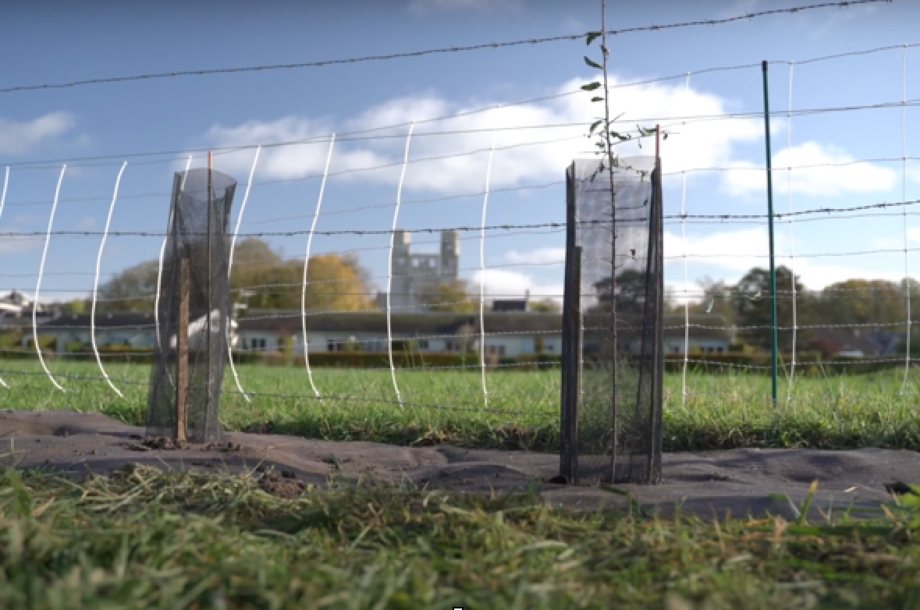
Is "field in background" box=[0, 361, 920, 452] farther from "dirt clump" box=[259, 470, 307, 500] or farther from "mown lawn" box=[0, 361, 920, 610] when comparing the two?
"mown lawn" box=[0, 361, 920, 610]

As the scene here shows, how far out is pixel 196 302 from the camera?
412 cm

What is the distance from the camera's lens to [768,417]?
14.8ft

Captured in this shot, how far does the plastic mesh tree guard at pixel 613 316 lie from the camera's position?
306 centimetres

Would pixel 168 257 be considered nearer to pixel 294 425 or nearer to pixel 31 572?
pixel 294 425

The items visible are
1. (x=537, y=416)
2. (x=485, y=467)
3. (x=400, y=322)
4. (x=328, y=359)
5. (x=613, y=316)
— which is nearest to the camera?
(x=613, y=316)

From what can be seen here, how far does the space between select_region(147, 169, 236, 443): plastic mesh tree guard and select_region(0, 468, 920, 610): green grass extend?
153cm

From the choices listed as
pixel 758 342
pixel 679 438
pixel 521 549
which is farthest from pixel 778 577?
pixel 758 342

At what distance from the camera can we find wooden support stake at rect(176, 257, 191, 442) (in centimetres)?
405

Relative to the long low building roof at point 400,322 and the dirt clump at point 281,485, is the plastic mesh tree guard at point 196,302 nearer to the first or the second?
the dirt clump at point 281,485

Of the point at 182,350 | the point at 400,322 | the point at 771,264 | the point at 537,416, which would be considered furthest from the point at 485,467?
the point at 400,322

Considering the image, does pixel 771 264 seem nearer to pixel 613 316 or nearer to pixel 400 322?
pixel 613 316

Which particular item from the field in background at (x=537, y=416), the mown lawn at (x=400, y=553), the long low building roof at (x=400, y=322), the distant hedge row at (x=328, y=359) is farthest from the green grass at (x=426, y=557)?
the long low building roof at (x=400, y=322)

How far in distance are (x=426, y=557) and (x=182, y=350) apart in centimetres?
236

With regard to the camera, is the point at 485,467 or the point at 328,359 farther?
the point at 328,359
